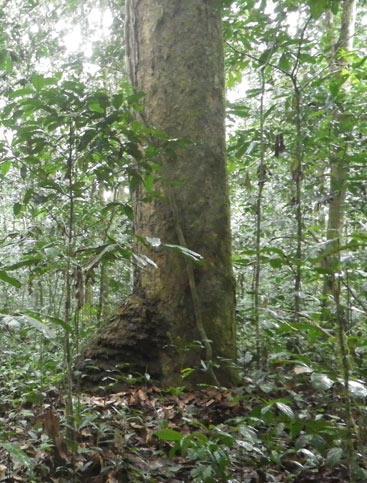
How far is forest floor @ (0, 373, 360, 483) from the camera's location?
1.98 metres

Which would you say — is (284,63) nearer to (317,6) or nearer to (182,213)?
(317,6)

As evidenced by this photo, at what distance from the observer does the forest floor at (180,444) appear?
6.50ft

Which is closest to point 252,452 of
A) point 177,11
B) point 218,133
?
point 218,133

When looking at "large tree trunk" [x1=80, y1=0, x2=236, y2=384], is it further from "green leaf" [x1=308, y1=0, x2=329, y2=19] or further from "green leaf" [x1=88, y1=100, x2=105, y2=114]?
"green leaf" [x1=88, y1=100, x2=105, y2=114]

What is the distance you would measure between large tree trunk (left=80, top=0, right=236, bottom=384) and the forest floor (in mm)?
595

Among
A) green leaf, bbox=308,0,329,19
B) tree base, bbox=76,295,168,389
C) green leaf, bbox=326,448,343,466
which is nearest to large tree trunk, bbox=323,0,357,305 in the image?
green leaf, bbox=308,0,329,19

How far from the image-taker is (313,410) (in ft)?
8.87

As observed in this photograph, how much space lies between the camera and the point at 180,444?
189 centimetres

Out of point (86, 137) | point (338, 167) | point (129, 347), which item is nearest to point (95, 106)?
point (86, 137)

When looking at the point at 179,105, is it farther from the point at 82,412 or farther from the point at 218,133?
the point at 82,412

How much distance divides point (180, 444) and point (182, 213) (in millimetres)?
1934

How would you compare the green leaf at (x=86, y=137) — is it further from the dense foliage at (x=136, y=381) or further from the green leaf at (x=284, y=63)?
the green leaf at (x=284, y=63)

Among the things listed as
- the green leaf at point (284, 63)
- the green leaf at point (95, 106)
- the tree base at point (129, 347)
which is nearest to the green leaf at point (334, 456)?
the tree base at point (129, 347)

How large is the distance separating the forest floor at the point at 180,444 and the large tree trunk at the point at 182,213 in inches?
23.4
